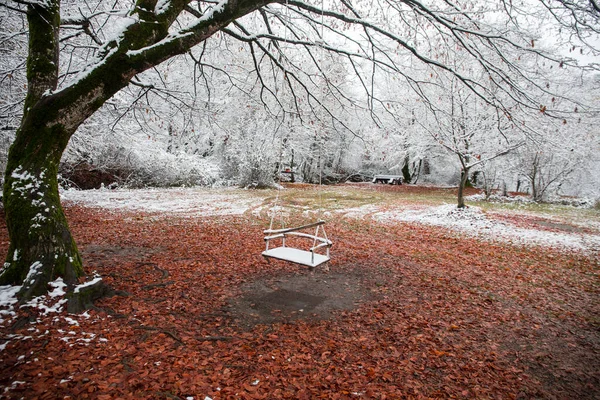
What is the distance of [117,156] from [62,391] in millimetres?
18617

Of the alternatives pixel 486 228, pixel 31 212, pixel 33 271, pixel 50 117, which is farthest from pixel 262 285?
pixel 486 228

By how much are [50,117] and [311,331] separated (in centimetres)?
394

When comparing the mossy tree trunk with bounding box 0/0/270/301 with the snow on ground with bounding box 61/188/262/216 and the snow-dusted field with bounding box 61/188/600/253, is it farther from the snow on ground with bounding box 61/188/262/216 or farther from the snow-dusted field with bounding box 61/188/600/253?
the snow on ground with bounding box 61/188/262/216

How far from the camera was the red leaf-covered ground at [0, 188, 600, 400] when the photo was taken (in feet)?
9.36

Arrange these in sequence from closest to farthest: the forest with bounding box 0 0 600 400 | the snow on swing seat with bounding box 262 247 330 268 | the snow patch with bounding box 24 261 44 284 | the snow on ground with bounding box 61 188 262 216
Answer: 1. the forest with bounding box 0 0 600 400
2. the snow patch with bounding box 24 261 44 284
3. the snow on swing seat with bounding box 262 247 330 268
4. the snow on ground with bounding box 61 188 262 216

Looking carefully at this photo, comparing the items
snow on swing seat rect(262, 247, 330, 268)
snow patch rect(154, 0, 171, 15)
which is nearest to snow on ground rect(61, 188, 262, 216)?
snow on swing seat rect(262, 247, 330, 268)

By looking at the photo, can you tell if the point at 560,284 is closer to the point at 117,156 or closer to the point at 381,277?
the point at 381,277

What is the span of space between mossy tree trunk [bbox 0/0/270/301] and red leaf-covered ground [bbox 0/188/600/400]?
682mm

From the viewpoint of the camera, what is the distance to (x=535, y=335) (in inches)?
160

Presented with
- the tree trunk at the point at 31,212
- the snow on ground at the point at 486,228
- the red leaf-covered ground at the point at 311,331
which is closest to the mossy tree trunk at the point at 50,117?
the tree trunk at the point at 31,212

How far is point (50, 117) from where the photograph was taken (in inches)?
147

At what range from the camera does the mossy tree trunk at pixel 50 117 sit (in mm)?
3730

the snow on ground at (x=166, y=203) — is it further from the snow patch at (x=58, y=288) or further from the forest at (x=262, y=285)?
the snow patch at (x=58, y=288)

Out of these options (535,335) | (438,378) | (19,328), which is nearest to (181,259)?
(19,328)
